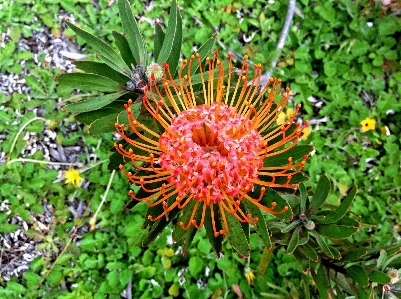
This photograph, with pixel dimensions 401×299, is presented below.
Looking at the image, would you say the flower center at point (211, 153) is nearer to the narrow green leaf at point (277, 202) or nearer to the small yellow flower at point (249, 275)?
the narrow green leaf at point (277, 202)

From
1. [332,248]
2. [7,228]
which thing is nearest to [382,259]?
[332,248]

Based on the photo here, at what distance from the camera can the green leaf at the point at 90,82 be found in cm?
161

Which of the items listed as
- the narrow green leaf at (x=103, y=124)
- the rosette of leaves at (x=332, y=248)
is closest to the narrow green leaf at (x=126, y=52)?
the narrow green leaf at (x=103, y=124)

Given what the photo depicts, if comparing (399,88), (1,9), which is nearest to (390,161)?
(399,88)

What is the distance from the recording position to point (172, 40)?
1.62 m

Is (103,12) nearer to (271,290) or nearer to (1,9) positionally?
(1,9)

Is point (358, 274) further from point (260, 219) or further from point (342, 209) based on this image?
point (260, 219)

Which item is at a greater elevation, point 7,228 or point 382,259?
point 7,228

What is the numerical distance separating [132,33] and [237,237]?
85cm

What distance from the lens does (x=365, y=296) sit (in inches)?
63.0

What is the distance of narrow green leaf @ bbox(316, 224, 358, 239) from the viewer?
62.6 inches

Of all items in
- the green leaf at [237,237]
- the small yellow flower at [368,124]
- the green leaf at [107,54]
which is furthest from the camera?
the small yellow flower at [368,124]

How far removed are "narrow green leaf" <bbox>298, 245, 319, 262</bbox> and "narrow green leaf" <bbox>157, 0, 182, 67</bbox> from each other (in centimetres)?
93

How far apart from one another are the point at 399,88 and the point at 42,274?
225 centimetres
